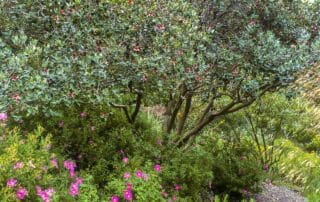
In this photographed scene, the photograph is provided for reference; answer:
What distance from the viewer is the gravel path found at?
21.6 ft

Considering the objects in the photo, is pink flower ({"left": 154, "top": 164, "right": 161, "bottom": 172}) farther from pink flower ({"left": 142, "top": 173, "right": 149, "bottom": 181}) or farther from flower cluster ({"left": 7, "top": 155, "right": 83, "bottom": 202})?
flower cluster ({"left": 7, "top": 155, "right": 83, "bottom": 202})

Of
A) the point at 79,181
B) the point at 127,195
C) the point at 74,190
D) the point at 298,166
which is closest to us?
the point at 74,190

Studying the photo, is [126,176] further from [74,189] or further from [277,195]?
[277,195]

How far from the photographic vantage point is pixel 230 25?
186 inches

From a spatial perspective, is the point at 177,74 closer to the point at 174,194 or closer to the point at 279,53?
the point at 279,53

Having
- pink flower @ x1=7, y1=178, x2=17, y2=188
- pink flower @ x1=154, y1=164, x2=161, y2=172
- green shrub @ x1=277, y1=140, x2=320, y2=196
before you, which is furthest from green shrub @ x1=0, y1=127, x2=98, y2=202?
green shrub @ x1=277, y1=140, x2=320, y2=196

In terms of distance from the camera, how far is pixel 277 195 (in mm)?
6938

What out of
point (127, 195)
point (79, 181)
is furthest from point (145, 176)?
point (79, 181)

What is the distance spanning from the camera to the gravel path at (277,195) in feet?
21.6

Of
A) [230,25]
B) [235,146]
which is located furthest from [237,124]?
[230,25]

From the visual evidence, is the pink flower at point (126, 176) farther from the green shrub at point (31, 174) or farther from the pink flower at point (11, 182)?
the pink flower at point (11, 182)

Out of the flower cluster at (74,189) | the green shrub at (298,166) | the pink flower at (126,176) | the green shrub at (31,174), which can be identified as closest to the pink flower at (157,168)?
the pink flower at (126,176)

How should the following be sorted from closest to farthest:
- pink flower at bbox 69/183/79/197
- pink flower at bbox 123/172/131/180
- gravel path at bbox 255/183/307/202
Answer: pink flower at bbox 69/183/79/197, pink flower at bbox 123/172/131/180, gravel path at bbox 255/183/307/202

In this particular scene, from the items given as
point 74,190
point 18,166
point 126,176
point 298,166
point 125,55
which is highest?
point 125,55
